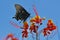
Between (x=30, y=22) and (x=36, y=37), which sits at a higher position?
(x=30, y=22)

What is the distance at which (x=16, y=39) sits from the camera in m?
7.13

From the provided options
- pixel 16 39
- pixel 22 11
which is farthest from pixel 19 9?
pixel 16 39

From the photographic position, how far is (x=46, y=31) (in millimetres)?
7051

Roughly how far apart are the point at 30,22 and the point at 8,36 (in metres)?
0.64

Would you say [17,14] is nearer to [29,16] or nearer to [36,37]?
[29,16]

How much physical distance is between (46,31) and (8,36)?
0.97m

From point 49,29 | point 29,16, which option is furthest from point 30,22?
point 49,29

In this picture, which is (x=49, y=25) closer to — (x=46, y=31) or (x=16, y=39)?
(x=46, y=31)

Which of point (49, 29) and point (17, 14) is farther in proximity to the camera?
point (17, 14)

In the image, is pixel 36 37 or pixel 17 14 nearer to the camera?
pixel 36 37

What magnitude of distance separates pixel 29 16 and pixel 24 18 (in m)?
0.13

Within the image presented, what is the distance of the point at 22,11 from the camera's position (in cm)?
710

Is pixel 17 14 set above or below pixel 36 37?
above

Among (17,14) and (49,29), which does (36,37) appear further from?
(17,14)
